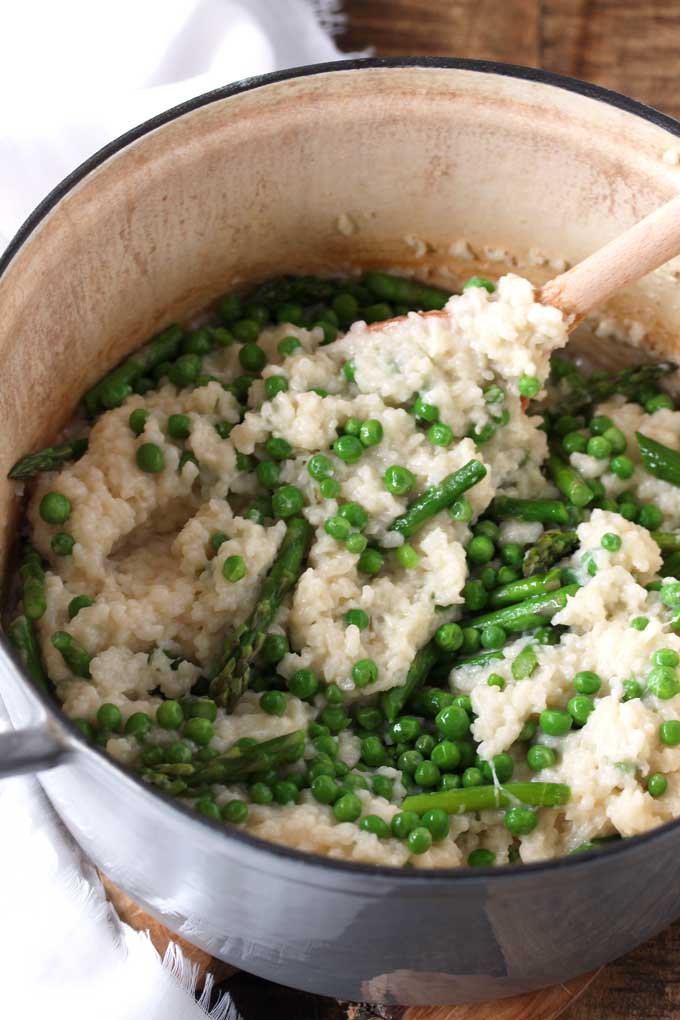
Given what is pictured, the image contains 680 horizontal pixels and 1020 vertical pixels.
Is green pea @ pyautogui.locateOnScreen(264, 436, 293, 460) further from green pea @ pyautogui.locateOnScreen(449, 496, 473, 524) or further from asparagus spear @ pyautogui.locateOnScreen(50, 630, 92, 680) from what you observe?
asparagus spear @ pyautogui.locateOnScreen(50, 630, 92, 680)

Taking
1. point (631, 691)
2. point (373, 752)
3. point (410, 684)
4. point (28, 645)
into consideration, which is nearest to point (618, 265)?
point (631, 691)

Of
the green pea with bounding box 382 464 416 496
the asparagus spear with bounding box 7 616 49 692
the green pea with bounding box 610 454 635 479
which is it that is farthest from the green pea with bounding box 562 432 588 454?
the asparagus spear with bounding box 7 616 49 692

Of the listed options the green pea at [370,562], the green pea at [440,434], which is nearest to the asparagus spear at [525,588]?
the green pea at [370,562]

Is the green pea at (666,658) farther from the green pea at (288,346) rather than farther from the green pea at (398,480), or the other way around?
the green pea at (288,346)

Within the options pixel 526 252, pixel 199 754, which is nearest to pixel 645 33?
pixel 526 252

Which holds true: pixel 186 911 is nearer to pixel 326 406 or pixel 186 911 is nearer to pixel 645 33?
pixel 326 406
